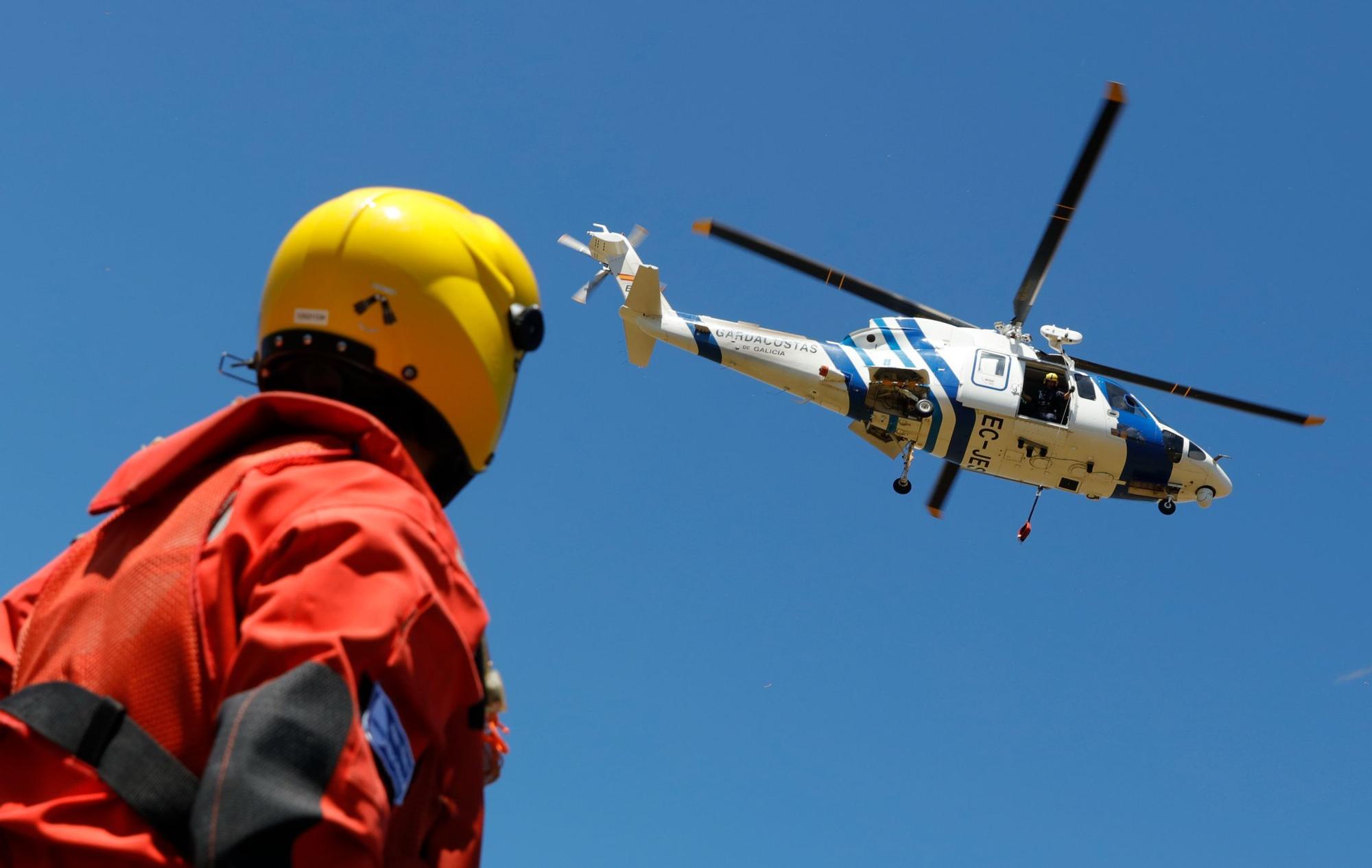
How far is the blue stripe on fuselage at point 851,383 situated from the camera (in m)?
27.6

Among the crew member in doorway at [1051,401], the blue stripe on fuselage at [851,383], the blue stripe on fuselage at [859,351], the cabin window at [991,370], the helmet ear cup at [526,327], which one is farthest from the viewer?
the crew member in doorway at [1051,401]

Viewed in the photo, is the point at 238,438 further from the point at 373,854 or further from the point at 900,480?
the point at 900,480

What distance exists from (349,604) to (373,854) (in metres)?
0.43

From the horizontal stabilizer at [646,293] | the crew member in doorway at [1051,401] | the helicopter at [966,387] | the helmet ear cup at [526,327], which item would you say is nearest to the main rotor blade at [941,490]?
the helicopter at [966,387]

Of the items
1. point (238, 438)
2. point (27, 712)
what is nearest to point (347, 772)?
point (27, 712)

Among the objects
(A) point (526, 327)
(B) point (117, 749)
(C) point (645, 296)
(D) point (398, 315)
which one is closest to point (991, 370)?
(C) point (645, 296)

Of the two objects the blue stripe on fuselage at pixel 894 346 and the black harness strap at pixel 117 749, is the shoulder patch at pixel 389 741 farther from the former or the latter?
the blue stripe on fuselage at pixel 894 346

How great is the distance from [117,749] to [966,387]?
2620 cm

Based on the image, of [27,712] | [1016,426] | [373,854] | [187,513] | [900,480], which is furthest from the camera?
[900,480]

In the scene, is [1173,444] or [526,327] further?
[1173,444]

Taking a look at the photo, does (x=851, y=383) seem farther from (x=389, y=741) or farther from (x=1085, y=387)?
(x=389, y=741)

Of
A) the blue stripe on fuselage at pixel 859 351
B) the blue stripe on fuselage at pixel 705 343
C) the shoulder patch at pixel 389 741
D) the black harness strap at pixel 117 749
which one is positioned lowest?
the black harness strap at pixel 117 749

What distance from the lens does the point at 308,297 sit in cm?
342

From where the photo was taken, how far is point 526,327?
373 cm
